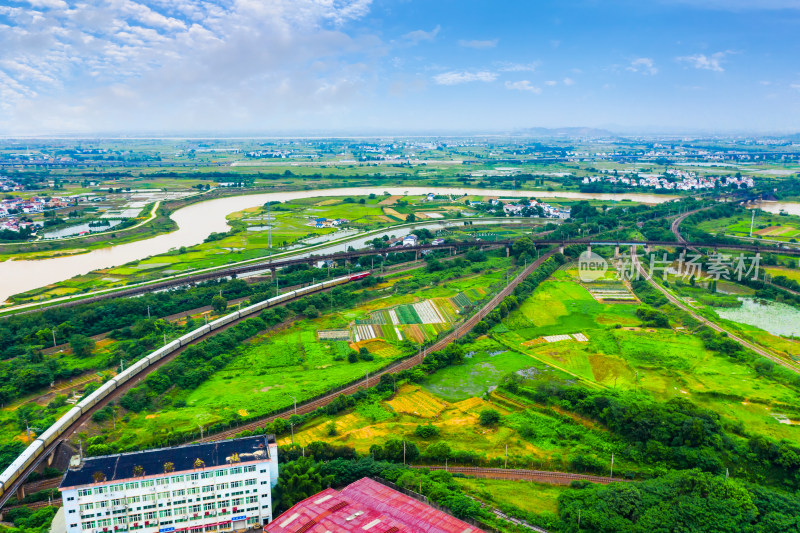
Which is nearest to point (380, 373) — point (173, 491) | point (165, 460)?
point (165, 460)

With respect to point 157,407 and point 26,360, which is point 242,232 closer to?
point 26,360

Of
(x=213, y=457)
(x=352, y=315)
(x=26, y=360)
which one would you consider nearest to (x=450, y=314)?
(x=352, y=315)

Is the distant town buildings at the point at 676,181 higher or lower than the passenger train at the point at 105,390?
higher

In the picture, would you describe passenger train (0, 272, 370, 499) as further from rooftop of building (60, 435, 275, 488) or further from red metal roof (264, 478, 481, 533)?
red metal roof (264, 478, 481, 533)

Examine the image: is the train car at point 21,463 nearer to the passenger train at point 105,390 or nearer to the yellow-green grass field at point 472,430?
the passenger train at point 105,390

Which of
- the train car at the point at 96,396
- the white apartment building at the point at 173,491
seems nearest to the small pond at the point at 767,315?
the white apartment building at the point at 173,491

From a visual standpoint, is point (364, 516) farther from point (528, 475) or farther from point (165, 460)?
point (528, 475)

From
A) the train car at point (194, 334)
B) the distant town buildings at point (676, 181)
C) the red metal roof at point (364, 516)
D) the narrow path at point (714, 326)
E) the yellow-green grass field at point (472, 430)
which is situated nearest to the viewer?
the red metal roof at point (364, 516)
